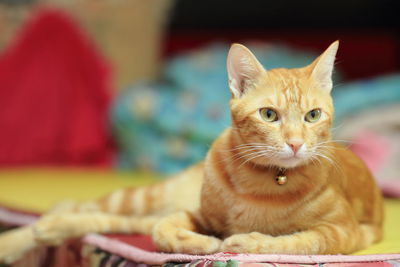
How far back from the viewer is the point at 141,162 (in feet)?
10.5

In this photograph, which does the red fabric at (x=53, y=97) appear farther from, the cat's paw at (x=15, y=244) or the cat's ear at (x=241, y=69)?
the cat's ear at (x=241, y=69)

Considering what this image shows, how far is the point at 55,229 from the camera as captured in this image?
5.56 feet

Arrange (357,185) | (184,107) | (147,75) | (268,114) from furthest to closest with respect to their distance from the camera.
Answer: (147,75) < (184,107) < (357,185) < (268,114)

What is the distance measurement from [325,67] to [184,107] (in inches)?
70.9

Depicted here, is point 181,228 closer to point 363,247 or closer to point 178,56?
point 363,247

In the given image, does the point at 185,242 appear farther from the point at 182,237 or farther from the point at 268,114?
the point at 268,114

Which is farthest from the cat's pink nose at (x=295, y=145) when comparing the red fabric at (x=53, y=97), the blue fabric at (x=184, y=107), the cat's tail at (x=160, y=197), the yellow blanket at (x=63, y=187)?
the red fabric at (x=53, y=97)

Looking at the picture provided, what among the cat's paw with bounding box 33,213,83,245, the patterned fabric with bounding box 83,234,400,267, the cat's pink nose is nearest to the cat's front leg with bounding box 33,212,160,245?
the cat's paw with bounding box 33,213,83,245

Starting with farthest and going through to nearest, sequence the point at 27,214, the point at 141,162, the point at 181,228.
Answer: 1. the point at 141,162
2. the point at 27,214
3. the point at 181,228

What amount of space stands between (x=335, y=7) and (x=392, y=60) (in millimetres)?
471

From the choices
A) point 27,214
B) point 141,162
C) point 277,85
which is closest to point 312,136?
point 277,85

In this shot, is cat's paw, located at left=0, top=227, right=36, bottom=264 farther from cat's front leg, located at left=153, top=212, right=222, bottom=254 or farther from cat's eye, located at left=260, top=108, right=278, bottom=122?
cat's eye, located at left=260, top=108, right=278, bottom=122

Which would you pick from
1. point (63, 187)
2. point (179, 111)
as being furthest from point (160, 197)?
point (179, 111)

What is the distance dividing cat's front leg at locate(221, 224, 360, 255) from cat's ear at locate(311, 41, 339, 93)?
323mm
